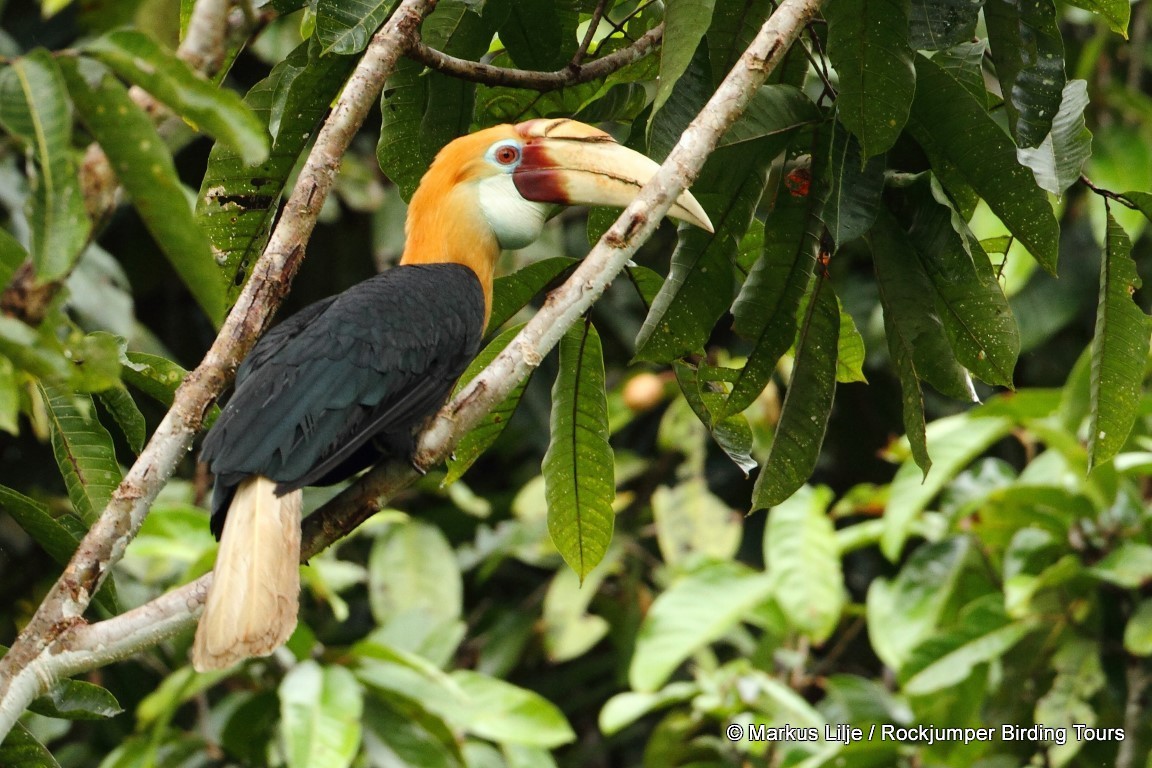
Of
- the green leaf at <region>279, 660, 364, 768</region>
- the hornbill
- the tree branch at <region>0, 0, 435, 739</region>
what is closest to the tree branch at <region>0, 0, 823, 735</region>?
the tree branch at <region>0, 0, 435, 739</region>

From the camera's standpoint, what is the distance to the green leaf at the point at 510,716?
383cm

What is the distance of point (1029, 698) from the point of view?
3.76 meters

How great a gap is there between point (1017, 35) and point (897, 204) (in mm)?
336

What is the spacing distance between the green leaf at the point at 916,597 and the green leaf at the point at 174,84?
3.06 metres

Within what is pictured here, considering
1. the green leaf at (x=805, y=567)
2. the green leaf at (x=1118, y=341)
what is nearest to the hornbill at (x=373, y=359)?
the green leaf at (x=1118, y=341)

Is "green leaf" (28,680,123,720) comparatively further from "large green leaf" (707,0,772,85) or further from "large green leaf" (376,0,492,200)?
"large green leaf" (707,0,772,85)

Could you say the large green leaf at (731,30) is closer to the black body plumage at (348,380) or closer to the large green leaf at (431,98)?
the large green leaf at (431,98)

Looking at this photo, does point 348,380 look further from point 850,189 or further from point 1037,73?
point 1037,73

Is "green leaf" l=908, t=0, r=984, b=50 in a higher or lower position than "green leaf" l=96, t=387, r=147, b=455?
higher

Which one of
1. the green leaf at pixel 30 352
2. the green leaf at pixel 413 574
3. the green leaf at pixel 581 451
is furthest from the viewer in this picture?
the green leaf at pixel 413 574

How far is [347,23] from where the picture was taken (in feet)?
6.81

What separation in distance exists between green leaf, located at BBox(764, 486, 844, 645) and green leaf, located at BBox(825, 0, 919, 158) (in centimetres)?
209

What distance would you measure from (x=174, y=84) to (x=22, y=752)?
128 cm

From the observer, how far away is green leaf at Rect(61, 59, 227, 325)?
1.31m
